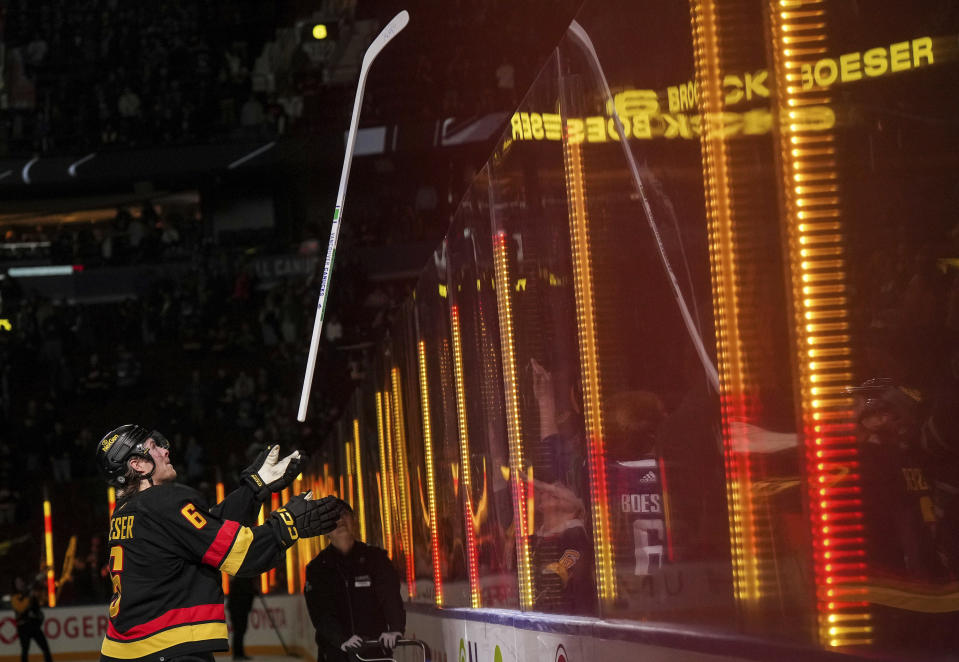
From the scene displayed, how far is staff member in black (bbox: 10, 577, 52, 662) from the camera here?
59.0 feet

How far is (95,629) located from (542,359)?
17.4m

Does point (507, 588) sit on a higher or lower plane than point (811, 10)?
lower

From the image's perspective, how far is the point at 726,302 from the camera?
2.66 metres

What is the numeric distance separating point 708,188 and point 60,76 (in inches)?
1527

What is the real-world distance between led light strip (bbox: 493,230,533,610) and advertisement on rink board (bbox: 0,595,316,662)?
593 inches

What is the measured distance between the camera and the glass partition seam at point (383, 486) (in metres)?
10.8

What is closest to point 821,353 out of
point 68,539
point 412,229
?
point 68,539

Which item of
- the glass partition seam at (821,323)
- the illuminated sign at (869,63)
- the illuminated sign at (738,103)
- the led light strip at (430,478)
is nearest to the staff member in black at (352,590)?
the led light strip at (430,478)

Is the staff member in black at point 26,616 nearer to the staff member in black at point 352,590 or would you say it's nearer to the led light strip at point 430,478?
the led light strip at point 430,478

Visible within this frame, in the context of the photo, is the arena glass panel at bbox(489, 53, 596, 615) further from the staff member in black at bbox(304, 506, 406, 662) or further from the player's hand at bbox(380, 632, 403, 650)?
the staff member in black at bbox(304, 506, 406, 662)

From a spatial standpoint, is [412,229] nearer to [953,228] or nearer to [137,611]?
[137,611]

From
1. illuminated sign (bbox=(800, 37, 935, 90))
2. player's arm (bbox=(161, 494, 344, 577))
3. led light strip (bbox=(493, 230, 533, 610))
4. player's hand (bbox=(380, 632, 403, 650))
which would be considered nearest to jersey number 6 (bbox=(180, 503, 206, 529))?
player's arm (bbox=(161, 494, 344, 577))

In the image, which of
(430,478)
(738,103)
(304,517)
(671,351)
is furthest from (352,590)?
(738,103)

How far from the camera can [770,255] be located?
2.41 m
